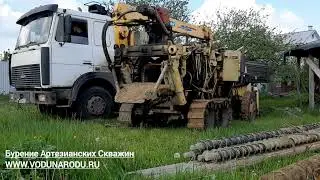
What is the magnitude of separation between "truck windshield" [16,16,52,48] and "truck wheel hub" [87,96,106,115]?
1.77m

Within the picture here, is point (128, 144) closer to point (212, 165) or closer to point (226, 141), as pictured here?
point (226, 141)

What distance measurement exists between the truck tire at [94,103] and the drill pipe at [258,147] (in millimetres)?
5137

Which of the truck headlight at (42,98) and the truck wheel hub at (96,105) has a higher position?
the truck headlight at (42,98)

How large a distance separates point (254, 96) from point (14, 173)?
9.71 metres

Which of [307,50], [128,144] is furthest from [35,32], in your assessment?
[307,50]

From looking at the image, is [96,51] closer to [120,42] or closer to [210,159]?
[120,42]

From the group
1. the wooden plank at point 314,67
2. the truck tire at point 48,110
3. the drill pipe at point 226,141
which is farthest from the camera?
the wooden plank at point 314,67

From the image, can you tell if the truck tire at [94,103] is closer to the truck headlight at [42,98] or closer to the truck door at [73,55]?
the truck door at [73,55]

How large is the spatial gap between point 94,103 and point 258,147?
17.8 feet

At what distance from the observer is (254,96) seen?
12930 mm

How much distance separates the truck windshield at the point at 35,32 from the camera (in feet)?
34.9

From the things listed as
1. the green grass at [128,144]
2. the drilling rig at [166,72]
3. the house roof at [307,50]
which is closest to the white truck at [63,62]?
the drilling rig at [166,72]

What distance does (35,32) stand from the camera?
36.0ft

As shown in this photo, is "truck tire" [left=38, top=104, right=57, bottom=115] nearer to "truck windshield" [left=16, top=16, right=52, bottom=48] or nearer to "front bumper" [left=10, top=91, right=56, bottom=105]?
"front bumper" [left=10, top=91, right=56, bottom=105]
